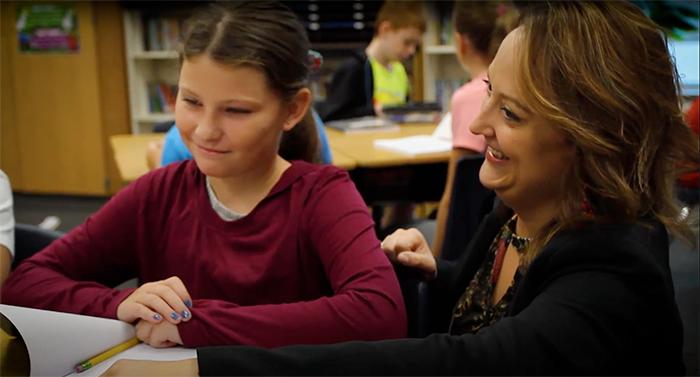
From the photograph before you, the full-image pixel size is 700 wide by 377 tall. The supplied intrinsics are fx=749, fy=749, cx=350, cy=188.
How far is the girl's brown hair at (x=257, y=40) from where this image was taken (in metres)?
1.22

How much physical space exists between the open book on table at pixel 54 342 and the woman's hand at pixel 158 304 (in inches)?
3.0

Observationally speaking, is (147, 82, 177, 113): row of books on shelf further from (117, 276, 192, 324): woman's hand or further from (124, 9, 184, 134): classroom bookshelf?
(117, 276, 192, 324): woman's hand

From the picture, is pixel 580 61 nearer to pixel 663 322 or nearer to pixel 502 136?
pixel 502 136

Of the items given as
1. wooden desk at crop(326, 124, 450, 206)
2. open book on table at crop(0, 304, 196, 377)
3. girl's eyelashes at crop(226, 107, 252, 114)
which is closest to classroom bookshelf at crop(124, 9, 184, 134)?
wooden desk at crop(326, 124, 450, 206)

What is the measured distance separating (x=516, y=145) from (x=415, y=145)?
90.7 inches

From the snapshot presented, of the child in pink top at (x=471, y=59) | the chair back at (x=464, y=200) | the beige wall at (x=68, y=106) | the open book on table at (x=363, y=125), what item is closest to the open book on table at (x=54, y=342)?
the chair back at (x=464, y=200)

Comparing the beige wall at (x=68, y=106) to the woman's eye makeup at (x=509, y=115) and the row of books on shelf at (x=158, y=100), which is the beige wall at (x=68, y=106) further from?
the woman's eye makeup at (x=509, y=115)

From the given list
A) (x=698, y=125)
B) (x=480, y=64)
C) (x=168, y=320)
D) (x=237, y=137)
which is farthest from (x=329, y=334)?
(x=480, y=64)

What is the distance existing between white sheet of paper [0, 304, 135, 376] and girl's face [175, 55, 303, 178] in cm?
38

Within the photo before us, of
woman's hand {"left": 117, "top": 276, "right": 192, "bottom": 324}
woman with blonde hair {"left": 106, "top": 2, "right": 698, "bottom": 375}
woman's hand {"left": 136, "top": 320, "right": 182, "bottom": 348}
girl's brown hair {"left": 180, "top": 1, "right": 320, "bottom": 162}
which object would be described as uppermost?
→ girl's brown hair {"left": 180, "top": 1, "right": 320, "bottom": 162}

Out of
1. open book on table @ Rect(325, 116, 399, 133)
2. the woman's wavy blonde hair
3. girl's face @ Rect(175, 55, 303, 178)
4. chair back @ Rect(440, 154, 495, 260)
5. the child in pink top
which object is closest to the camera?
the woman's wavy blonde hair

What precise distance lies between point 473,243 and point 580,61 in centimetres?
43

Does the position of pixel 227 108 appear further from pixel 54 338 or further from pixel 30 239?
pixel 30 239

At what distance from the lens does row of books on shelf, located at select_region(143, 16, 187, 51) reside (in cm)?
584
